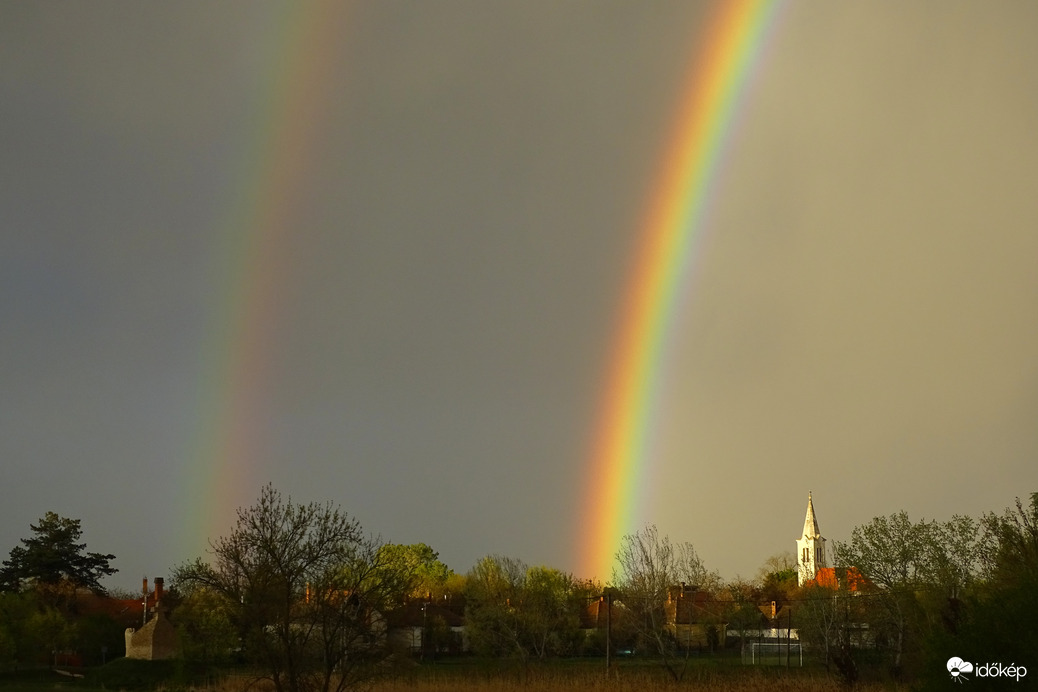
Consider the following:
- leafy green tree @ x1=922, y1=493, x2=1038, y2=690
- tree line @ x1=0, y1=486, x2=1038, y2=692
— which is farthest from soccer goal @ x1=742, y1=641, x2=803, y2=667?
leafy green tree @ x1=922, y1=493, x2=1038, y2=690

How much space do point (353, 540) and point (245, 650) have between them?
394 cm

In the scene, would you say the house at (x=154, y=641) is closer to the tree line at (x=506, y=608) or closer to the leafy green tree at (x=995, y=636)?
the tree line at (x=506, y=608)

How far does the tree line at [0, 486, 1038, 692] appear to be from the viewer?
27.1m

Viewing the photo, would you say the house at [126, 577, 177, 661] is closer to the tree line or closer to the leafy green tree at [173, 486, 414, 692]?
the tree line

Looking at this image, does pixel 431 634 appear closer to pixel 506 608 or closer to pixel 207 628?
pixel 506 608

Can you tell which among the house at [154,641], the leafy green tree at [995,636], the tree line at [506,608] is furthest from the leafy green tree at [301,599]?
the house at [154,641]

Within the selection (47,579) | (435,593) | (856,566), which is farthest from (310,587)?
(435,593)

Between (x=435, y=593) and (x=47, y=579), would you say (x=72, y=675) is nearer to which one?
(x=47, y=579)
